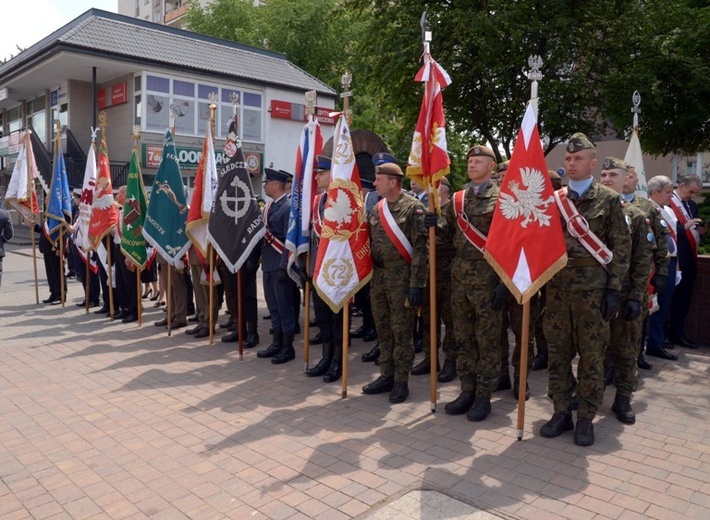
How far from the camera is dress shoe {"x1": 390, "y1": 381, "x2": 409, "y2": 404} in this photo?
5.60m

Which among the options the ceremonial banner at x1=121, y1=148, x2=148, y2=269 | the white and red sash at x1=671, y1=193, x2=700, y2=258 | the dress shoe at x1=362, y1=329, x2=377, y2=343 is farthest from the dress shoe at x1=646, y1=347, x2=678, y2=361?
the ceremonial banner at x1=121, y1=148, x2=148, y2=269

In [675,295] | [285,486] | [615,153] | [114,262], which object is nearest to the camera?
[285,486]

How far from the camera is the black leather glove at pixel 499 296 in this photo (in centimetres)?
490

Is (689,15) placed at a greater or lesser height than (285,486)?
greater

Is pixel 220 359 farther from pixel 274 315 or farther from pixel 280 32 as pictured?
pixel 280 32

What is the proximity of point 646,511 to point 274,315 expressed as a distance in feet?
15.4

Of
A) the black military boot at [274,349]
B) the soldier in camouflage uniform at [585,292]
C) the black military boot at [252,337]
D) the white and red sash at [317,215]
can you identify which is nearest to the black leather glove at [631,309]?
the soldier in camouflage uniform at [585,292]

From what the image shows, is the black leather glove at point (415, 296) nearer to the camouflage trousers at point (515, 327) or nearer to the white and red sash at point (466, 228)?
the white and red sash at point (466, 228)

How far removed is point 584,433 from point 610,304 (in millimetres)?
1010

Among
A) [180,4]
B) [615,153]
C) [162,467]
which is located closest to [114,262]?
[162,467]

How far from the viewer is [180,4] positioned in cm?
6334

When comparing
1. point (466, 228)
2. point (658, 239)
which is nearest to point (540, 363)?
point (658, 239)

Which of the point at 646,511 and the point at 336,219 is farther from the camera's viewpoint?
the point at 336,219

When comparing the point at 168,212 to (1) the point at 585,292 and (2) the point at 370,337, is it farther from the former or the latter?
(1) the point at 585,292
